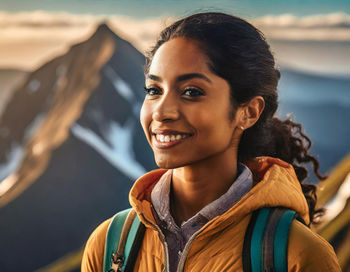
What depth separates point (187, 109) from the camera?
87 cm

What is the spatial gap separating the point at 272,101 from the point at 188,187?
0.79 feet

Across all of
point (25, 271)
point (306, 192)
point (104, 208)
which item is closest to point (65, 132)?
point (104, 208)

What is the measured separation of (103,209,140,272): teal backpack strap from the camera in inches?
36.3

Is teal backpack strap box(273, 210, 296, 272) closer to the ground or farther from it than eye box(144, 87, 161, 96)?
closer to the ground

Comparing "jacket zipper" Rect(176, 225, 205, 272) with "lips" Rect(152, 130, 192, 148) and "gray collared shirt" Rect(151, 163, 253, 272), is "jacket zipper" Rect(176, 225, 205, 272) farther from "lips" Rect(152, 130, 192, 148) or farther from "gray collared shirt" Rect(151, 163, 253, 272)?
"lips" Rect(152, 130, 192, 148)

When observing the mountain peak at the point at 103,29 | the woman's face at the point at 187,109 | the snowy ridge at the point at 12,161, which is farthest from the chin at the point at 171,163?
the mountain peak at the point at 103,29

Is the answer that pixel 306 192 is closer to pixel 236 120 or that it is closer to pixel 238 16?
pixel 236 120

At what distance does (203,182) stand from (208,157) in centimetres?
→ 6

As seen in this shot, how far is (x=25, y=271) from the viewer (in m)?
4.06

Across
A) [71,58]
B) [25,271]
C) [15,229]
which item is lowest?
[25,271]

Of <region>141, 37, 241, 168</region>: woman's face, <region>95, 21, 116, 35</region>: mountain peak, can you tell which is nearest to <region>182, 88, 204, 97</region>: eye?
<region>141, 37, 241, 168</region>: woman's face

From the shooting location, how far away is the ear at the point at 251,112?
95 cm

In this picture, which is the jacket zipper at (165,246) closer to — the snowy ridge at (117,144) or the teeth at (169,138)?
the teeth at (169,138)

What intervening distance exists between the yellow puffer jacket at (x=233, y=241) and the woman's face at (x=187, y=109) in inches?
4.4
